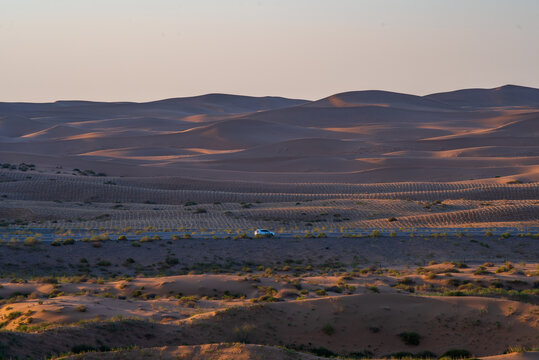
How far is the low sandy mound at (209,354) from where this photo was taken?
34.4 feet

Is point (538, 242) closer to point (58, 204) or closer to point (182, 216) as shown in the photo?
point (182, 216)

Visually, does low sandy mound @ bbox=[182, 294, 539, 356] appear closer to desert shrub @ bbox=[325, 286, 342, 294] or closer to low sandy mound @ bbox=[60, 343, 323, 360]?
low sandy mound @ bbox=[60, 343, 323, 360]

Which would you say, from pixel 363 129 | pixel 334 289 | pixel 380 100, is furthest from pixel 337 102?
pixel 334 289

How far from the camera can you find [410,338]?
14.5 m

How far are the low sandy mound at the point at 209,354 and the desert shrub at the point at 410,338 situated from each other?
427 centimetres

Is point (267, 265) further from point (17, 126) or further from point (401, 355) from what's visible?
point (17, 126)

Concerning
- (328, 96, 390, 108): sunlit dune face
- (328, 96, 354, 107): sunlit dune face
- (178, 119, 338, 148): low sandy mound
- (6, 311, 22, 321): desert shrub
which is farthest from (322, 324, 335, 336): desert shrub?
(328, 96, 354, 107): sunlit dune face

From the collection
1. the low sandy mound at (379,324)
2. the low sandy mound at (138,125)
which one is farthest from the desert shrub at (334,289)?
the low sandy mound at (138,125)

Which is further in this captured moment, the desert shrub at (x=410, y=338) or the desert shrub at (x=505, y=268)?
the desert shrub at (x=505, y=268)

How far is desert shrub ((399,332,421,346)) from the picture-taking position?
14.5 metres

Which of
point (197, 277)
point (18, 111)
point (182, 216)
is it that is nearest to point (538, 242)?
point (197, 277)

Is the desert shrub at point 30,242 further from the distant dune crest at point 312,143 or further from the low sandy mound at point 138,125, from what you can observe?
the low sandy mound at point 138,125

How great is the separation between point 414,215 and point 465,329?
80.1 feet

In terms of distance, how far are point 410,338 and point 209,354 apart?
543 cm
